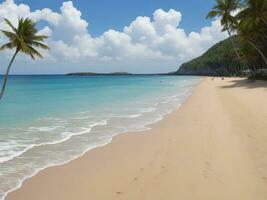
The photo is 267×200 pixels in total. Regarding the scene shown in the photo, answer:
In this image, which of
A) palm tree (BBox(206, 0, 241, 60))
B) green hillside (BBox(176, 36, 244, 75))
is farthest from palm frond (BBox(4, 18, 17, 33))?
green hillside (BBox(176, 36, 244, 75))

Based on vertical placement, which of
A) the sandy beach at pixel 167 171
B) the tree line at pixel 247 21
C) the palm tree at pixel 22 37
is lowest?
the sandy beach at pixel 167 171

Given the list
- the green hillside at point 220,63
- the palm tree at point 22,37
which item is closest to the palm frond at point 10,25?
the palm tree at point 22,37

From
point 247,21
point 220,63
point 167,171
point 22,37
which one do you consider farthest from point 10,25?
point 220,63

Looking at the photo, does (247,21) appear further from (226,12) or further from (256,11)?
(226,12)

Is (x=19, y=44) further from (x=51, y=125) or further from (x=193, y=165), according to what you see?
(x=193, y=165)

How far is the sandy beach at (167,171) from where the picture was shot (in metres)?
4.84

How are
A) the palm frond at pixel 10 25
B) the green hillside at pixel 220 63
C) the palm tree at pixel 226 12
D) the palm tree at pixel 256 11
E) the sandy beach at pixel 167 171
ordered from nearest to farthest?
the sandy beach at pixel 167 171, the palm frond at pixel 10 25, the palm tree at pixel 256 11, the palm tree at pixel 226 12, the green hillside at pixel 220 63

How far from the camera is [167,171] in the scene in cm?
584

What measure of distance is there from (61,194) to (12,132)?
690 centimetres

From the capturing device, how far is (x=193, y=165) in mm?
6137

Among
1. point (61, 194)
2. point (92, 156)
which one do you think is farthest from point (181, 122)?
point (61, 194)

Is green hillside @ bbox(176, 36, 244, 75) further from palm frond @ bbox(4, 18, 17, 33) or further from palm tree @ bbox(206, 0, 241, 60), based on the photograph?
palm frond @ bbox(4, 18, 17, 33)

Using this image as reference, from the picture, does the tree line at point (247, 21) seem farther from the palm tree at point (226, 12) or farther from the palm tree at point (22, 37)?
the palm tree at point (22, 37)

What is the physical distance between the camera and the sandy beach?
190 inches
